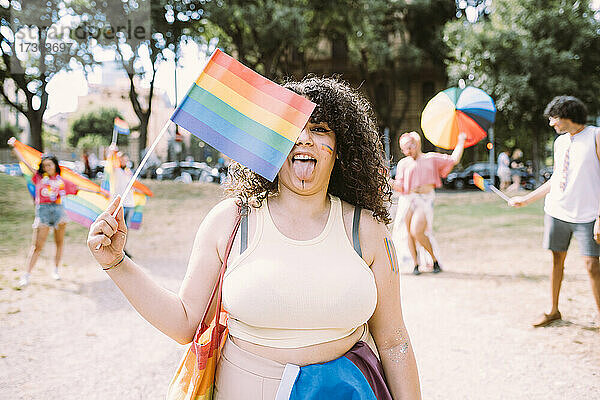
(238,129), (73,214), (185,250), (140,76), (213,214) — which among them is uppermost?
(140,76)

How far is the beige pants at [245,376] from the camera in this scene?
174 centimetres

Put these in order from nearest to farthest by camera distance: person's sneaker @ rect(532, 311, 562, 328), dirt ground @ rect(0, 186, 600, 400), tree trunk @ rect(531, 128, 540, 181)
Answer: dirt ground @ rect(0, 186, 600, 400) < person's sneaker @ rect(532, 311, 562, 328) < tree trunk @ rect(531, 128, 540, 181)

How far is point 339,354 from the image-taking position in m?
1.82

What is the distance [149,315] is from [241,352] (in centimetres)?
32

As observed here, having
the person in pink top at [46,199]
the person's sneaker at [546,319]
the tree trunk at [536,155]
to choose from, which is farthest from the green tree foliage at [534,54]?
the person in pink top at [46,199]

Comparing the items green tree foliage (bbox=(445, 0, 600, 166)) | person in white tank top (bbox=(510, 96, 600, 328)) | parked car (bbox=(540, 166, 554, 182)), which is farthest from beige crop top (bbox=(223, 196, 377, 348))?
green tree foliage (bbox=(445, 0, 600, 166))

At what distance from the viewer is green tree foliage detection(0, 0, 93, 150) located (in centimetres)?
1612

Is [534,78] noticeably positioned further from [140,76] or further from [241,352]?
[241,352]

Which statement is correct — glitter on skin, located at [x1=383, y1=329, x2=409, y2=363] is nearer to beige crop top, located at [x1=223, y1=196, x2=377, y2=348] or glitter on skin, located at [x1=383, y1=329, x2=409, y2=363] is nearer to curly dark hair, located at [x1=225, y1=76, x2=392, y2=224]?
beige crop top, located at [x1=223, y1=196, x2=377, y2=348]

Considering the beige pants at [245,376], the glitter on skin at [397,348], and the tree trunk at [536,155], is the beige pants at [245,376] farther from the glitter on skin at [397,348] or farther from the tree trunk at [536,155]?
the tree trunk at [536,155]

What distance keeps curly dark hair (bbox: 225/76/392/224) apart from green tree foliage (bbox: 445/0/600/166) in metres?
22.9

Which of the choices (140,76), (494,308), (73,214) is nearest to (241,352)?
(73,214)

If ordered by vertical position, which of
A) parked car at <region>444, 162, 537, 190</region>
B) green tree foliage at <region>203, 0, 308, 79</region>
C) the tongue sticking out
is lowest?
parked car at <region>444, 162, 537, 190</region>

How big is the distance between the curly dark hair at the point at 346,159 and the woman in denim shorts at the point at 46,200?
6.09 m
